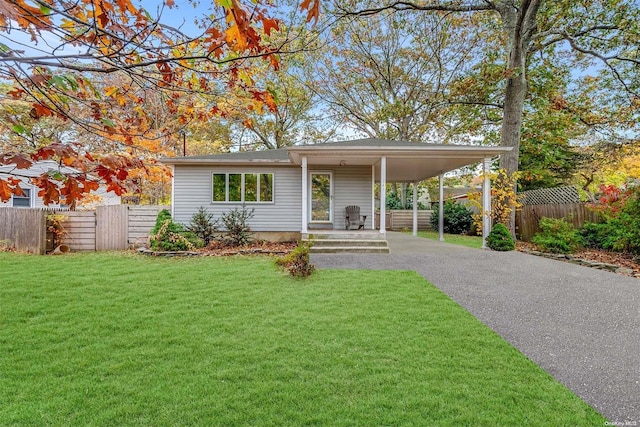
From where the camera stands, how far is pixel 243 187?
36.2 feet

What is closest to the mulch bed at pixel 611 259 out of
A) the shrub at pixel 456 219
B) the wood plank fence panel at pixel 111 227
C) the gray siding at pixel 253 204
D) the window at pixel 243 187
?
the gray siding at pixel 253 204

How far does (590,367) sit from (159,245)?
29.8 feet

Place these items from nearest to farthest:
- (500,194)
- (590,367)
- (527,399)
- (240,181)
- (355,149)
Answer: (527,399)
(590,367)
(355,149)
(500,194)
(240,181)

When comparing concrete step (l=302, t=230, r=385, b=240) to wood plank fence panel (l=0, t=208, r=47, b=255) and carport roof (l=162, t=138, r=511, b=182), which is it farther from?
wood plank fence panel (l=0, t=208, r=47, b=255)

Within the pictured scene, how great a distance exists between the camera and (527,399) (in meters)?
2.54

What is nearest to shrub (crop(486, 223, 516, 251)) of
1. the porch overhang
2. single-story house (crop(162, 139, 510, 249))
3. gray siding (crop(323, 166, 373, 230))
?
the porch overhang

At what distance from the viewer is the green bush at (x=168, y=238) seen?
29.4 feet

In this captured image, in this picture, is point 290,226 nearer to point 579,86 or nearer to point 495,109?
point 495,109

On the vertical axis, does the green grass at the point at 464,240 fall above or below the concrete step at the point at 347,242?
below

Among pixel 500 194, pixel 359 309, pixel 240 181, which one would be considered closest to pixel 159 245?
pixel 240 181

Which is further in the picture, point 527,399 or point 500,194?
point 500,194

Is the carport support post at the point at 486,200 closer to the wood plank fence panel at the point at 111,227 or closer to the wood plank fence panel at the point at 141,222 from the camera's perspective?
the wood plank fence panel at the point at 141,222

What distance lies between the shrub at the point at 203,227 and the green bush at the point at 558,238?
31.0 ft

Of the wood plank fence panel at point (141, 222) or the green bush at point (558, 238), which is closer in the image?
the green bush at point (558, 238)
